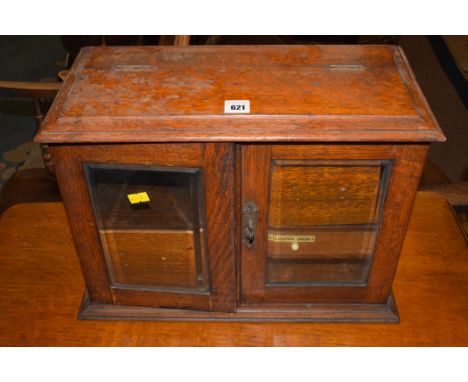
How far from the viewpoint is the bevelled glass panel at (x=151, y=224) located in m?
1.10

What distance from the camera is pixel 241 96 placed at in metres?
1.12

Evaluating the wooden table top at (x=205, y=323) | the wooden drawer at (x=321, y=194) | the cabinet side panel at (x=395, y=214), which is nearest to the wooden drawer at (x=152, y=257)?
the wooden table top at (x=205, y=323)

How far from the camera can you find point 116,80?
1173 millimetres

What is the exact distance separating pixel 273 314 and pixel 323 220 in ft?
1.00

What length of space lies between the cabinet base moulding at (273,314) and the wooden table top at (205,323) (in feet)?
0.05

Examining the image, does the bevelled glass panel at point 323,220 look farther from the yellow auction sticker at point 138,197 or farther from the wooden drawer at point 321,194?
the yellow auction sticker at point 138,197

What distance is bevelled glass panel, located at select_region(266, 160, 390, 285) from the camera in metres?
1.10

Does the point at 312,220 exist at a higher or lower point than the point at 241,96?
lower

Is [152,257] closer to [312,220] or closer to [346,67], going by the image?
[312,220]

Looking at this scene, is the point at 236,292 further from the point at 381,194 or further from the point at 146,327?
the point at 381,194

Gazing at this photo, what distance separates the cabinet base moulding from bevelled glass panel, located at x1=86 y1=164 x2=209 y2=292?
0.27 feet

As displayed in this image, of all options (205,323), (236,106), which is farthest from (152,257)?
(236,106)

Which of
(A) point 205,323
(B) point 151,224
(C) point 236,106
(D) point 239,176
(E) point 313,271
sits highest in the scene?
(C) point 236,106

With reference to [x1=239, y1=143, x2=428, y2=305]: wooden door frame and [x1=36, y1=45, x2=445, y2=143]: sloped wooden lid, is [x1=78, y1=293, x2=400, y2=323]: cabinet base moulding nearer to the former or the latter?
[x1=239, y1=143, x2=428, y2=305]: wooden door frame
